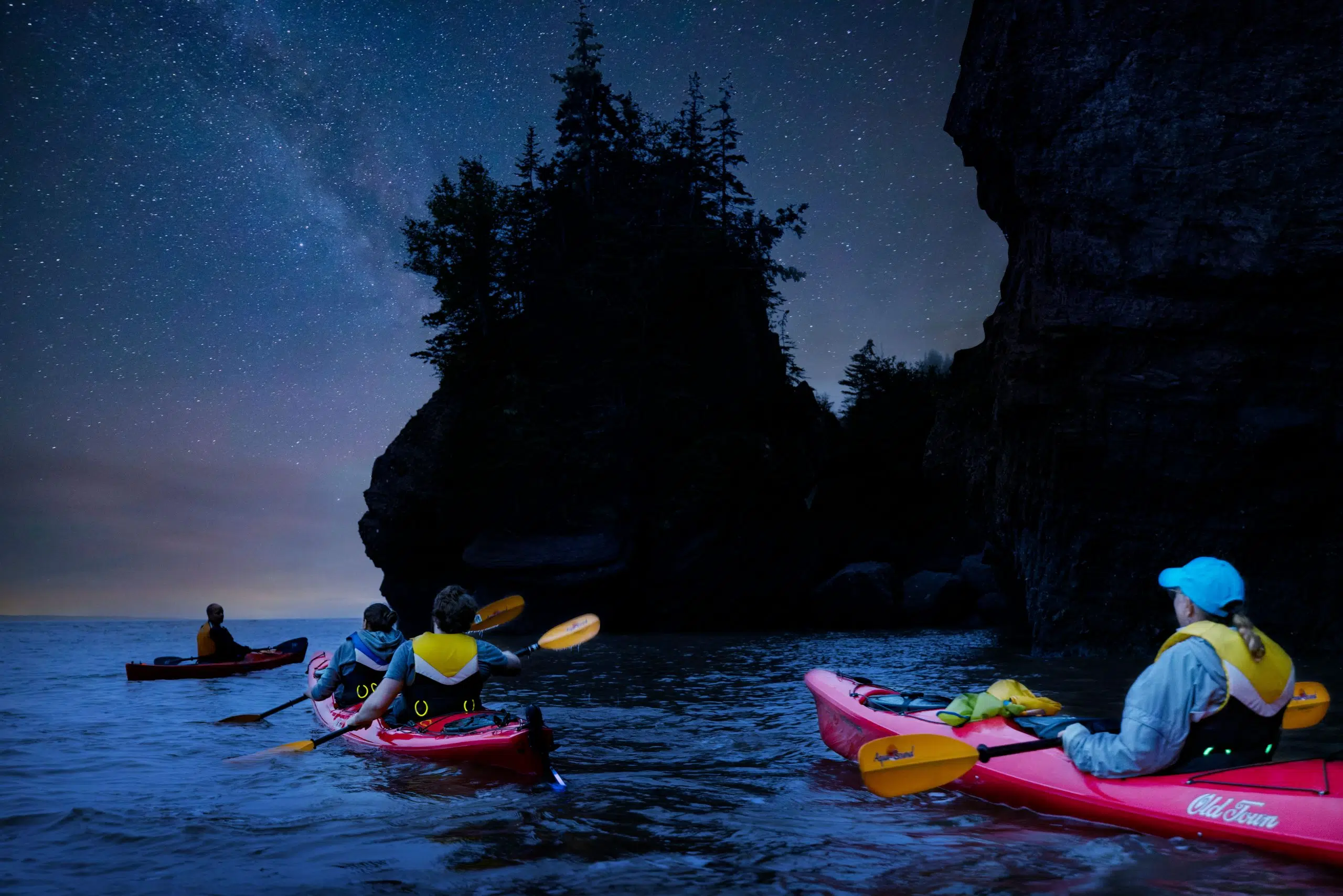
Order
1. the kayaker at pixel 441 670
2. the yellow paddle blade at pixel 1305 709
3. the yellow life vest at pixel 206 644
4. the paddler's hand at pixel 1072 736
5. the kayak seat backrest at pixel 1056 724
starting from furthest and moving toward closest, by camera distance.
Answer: the yellow life vest at pixel 206 644 → the kayaker at pixel 441 670 → the yellow paddle blade at pixel 1305 709 → the kayak seat backrest at pixel 1056 724 → the paddler's hand at pixel 1072 736

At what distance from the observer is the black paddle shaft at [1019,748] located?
434cm

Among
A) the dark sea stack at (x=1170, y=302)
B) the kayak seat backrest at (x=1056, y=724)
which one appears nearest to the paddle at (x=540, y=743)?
the kayak seat backrest at (x=1056, y=724)

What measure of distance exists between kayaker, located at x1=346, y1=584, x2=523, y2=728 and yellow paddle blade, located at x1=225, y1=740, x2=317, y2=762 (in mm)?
723

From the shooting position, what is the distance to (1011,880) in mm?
3582

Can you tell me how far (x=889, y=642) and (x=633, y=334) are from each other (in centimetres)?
1352

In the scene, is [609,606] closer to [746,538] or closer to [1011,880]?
[746,538]

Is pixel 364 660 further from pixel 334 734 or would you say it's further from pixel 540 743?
pixel 540 743

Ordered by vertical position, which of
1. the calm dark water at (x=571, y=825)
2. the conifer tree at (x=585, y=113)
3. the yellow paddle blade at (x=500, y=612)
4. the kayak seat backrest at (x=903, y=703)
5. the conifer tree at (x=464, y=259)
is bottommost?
the calm dark water at (x=571, y=825)

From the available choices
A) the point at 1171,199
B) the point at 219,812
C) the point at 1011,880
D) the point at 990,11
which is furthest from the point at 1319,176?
the point at 219,812

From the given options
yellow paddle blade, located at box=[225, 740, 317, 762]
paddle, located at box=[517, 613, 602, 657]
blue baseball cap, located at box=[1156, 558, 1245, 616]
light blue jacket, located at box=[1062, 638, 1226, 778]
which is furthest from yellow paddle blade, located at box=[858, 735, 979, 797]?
yellow paddle blade, located at box=[225, 740, 317, 762]

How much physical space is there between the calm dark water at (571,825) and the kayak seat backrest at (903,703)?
1.68ft

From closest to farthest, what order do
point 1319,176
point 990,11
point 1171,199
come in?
point 1319,176
point 1171,199
point 990,11

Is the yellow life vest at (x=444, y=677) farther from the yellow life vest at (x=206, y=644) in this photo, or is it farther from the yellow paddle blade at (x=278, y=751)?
the yellow life vest at (x=206, y=644)

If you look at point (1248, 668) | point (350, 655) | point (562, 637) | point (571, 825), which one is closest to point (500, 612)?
point (562, 637)
